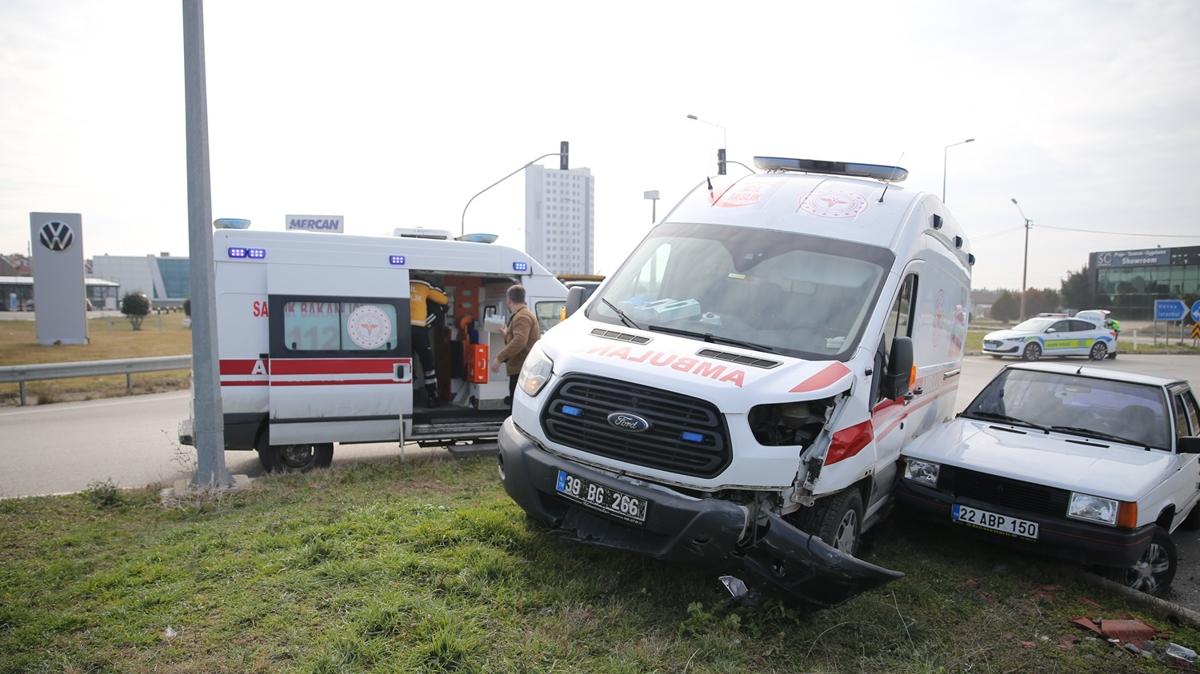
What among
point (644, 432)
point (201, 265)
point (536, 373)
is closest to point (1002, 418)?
point (644, 432)

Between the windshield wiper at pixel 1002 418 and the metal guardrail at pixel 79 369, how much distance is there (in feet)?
41.3

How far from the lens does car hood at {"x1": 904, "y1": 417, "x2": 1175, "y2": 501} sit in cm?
538

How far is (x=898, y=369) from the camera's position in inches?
202

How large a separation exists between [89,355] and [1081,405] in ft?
73.6

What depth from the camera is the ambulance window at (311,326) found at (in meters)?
7.93

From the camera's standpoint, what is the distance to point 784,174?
21.0ft

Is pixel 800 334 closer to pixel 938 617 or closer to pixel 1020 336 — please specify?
pixel 938 617

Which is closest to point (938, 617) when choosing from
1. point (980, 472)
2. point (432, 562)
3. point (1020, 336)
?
point (980, 472)

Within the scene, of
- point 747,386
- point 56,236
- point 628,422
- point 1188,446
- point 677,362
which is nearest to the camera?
point 747,386

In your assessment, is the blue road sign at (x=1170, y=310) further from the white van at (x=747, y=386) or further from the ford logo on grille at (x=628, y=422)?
the ford logo on grille at (x=628, y=422)

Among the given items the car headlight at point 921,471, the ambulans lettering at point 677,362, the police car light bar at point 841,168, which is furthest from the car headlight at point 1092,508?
the police car light bar at point 841,168

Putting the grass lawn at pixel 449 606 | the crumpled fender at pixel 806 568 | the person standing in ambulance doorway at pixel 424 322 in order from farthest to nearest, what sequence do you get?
the person standing in ambulance doorway at pixel 424 322 → the crumpled fender at pixel 806 568 → the grass lawn at pixel 449 606

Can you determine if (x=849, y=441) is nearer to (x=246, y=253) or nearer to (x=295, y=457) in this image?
(x=295, y=457)

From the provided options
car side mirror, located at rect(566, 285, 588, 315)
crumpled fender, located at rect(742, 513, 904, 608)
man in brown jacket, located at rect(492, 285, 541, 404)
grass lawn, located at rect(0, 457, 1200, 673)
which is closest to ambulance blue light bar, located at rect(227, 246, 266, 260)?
man in brown jacket, located at rect(492, 285, 541, 404)
